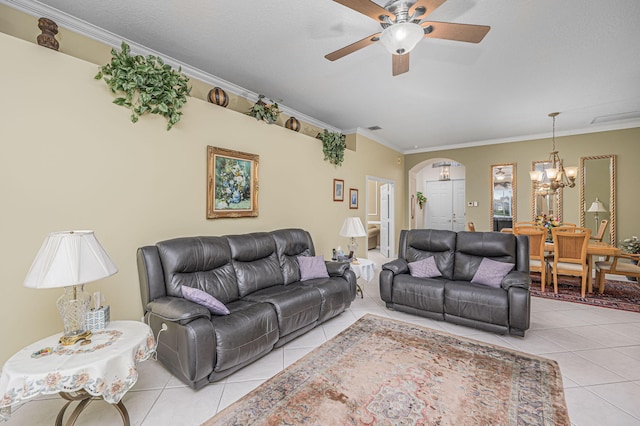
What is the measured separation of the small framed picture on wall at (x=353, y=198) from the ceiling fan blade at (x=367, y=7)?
391cm

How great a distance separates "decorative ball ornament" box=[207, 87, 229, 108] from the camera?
3.30 m

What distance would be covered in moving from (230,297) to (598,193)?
722 cm

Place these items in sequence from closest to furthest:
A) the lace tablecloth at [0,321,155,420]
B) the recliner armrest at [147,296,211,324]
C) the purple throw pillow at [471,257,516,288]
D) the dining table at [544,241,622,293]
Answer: the lace tablecloth at [0,321,155,420] → the recliner armrest at [147,296,211,324] → the purple throw pillow at [471,257,516,288] → the dining table at [544,241,622,293]

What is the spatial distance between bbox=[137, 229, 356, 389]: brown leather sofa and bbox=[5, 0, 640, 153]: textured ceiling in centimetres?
196

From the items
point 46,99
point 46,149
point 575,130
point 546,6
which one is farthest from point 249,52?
point 575,130

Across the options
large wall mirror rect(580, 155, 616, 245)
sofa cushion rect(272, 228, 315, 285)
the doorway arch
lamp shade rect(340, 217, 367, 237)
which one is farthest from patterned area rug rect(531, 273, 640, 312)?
the doorway arch

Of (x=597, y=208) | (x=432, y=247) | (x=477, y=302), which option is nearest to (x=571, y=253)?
(x=432, y=247)

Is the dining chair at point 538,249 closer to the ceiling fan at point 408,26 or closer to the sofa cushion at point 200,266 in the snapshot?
the ceiling fan at point 408,26

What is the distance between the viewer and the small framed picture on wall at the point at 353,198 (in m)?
5.71

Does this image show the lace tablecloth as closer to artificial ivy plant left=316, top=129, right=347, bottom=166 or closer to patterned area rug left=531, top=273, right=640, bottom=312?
artificial ivy plant left=316, top=129, right=347, bottom=166

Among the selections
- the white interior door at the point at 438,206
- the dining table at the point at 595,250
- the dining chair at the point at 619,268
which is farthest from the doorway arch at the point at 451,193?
the dining chair at the point at 619,268

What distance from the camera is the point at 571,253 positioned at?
4.14m

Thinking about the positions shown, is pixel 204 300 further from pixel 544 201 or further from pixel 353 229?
pixel 544 201

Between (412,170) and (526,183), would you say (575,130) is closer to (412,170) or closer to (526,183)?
(526,183)
